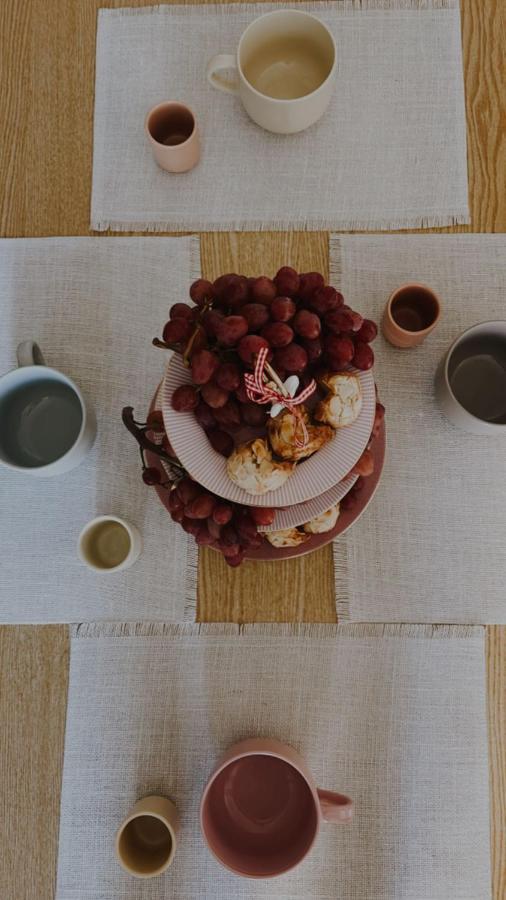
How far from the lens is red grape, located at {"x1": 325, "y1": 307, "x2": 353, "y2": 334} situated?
0.59 metres

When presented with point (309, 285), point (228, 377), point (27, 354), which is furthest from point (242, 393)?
point (27, 354)

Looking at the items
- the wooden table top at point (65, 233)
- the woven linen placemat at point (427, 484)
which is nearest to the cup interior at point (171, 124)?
the wooden table top at point (65, 233)

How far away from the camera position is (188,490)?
658 mm

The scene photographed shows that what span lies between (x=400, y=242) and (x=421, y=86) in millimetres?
240

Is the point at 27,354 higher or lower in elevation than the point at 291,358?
higher

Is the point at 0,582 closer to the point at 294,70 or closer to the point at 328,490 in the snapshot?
A: the point at 328,490

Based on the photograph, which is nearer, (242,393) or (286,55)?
(242,393)

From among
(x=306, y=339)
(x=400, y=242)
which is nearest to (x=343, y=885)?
(x=306, y=339)

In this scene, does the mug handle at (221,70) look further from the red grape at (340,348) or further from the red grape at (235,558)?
the red grape at (235,558)

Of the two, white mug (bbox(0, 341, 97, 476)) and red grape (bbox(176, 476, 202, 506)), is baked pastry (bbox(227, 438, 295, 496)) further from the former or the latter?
white mug (bbox(0, 341, 97, 476))

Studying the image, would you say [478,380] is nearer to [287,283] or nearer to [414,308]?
[414,308]

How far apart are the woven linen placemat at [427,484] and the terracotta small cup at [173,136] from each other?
0.23m

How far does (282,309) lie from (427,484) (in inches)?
14.8

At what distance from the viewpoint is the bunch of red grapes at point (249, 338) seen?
567 millimetres
